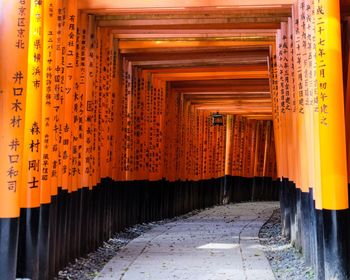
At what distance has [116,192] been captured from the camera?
35.1ft

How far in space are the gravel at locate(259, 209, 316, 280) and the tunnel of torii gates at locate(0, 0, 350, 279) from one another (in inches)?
8.9

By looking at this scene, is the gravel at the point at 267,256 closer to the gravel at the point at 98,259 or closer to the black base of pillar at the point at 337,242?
the gravel at the point at 98,259

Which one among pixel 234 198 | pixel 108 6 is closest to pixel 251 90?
pixel 234 198

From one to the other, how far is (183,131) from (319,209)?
11173 millimetres

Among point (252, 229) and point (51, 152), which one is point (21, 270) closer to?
point (51, 152)

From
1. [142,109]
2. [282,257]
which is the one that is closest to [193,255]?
[282,257]

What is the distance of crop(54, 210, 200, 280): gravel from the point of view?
21.7 ft

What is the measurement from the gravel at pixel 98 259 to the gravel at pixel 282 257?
7.94ft

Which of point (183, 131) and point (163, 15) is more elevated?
point (163, 15)

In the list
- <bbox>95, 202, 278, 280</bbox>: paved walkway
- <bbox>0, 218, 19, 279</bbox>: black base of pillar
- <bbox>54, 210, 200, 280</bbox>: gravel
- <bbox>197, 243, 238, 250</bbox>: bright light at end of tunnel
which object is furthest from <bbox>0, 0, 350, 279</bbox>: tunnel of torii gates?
<bbox>197, 243, 238, 250</bbox>: bright light at end of tunnel

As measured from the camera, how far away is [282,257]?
798cm

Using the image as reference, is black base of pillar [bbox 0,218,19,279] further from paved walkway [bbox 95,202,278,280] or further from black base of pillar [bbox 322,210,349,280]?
black base of pillar [bbox 322,210,349,280]

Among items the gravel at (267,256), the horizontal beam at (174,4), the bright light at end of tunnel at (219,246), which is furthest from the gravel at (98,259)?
the horizontal beam at (174,4)

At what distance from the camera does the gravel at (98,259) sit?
6623mm
